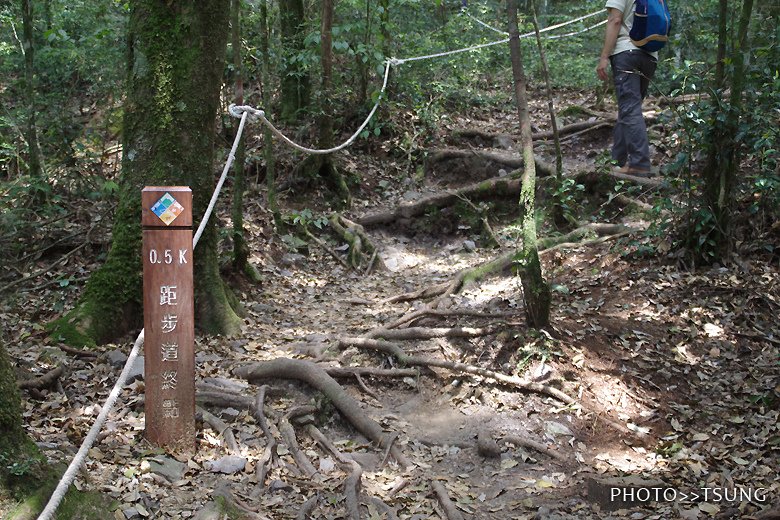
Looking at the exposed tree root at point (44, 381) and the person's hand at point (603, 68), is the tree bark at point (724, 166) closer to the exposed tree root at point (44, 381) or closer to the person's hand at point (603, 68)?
the person's hand at point (603, 68)

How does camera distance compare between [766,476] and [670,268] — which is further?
[670,268]

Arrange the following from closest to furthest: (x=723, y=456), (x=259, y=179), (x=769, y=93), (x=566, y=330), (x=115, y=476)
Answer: (x=115, y=476), (x=723, y=456), (x=566, y=330), (x=769, y=93), (x=259, y=179)

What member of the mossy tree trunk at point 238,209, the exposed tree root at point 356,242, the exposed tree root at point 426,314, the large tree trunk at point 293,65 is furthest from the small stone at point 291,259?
the large tree trunk at point 293,65

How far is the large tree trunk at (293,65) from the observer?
9.84 m

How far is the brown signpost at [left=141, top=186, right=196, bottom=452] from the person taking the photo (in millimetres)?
3375

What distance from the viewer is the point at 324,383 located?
4.46 metres

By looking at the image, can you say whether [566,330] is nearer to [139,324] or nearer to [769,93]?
[769,93]

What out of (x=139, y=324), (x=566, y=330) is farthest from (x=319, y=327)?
(x=566, y=330)

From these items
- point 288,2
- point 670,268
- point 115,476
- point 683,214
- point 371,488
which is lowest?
point 371,488

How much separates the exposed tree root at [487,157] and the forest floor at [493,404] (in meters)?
2.42

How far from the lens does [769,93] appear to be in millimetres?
5422

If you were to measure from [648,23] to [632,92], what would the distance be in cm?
68

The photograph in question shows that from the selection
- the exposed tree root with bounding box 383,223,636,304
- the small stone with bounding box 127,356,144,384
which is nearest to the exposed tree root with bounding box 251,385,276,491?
the small stone with bounding box 127,356,144,384

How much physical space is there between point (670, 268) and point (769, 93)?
1.60 meters
